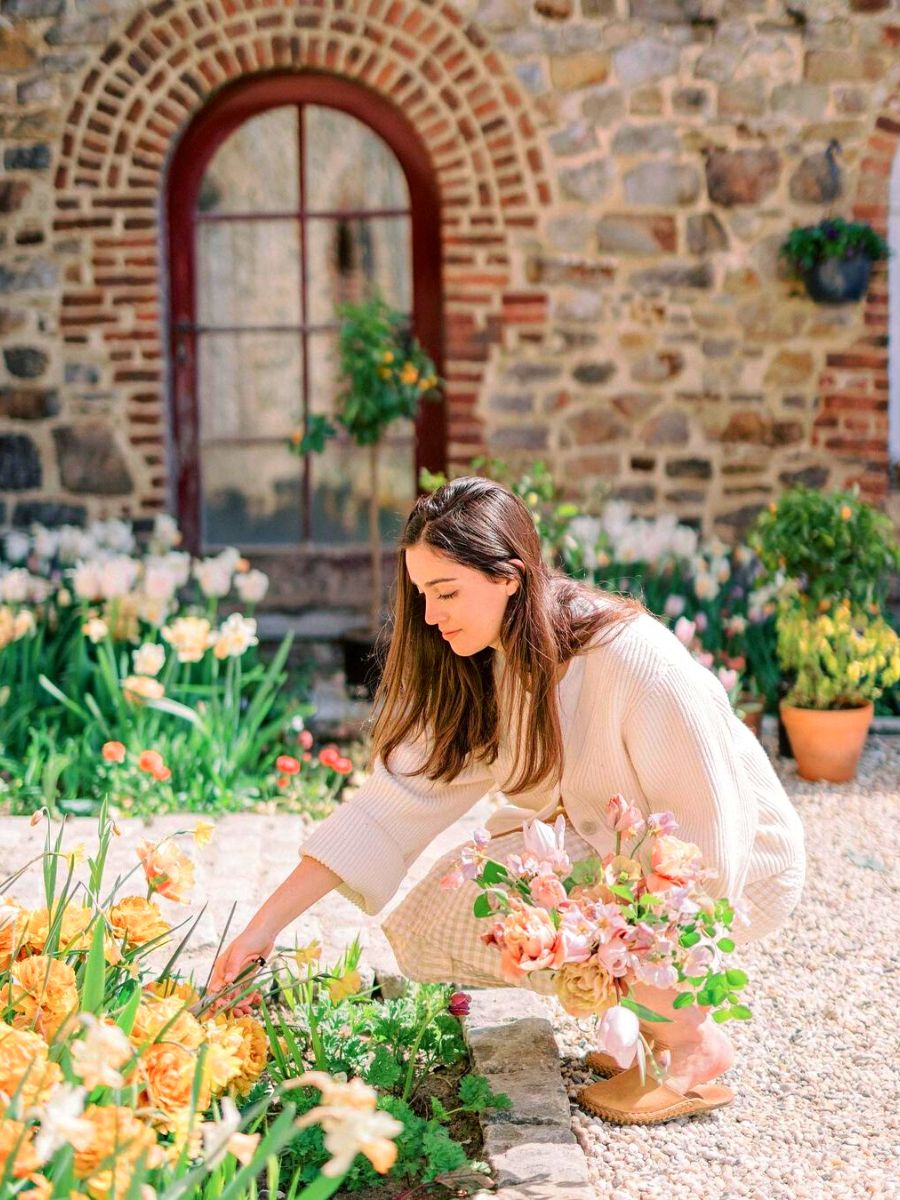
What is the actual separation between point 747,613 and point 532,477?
3.55 feet

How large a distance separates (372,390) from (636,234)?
128 centimetres

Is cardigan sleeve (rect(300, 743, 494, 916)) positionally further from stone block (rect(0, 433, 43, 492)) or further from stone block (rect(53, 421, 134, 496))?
stone block (rect(0, 433, 43, 492))

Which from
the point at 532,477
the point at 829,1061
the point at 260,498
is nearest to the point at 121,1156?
the point at 829,1061

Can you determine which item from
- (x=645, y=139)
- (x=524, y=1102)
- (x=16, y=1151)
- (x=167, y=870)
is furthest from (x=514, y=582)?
(x=645, y=139)

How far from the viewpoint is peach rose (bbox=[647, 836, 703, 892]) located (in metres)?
1.85

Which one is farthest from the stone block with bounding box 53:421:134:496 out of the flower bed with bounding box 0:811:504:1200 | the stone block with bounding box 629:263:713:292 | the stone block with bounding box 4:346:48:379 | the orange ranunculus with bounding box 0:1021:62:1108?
the orange ranunculus with bounding box 0:1021:62:1108

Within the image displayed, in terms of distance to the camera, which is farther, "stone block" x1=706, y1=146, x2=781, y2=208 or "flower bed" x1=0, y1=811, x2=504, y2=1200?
"stone block" x1=706, y1=146, x2=781, y2=208

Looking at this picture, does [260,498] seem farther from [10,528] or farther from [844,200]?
[844,200]

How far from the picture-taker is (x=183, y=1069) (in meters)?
1.68

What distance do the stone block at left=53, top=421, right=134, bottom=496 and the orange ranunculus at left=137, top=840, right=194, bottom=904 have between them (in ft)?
13.0

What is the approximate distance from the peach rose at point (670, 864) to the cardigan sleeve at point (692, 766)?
28 centimetres

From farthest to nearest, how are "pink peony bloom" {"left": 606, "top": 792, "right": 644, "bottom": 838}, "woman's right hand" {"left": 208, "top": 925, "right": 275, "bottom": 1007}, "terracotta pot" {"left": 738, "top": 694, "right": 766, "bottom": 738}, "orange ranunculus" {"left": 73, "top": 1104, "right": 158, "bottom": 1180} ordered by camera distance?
"terracotta pot" {"left": 738, "top": 694, "right": 766, "bottom": 738}
"woman's right hand" {"left": 208, "top": 925, "right": 275, "bottom": 1007}
"pink peony bloom" {"left": 606, "top": 792, "right": 644, "bottom": 838}
"orange ranunculus" {"left": 73, "top": 1104, "right": 158, "bottom": 1180}

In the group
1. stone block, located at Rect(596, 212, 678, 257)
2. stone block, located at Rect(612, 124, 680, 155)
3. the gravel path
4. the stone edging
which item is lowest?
the gravel path

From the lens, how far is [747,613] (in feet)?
16.3
